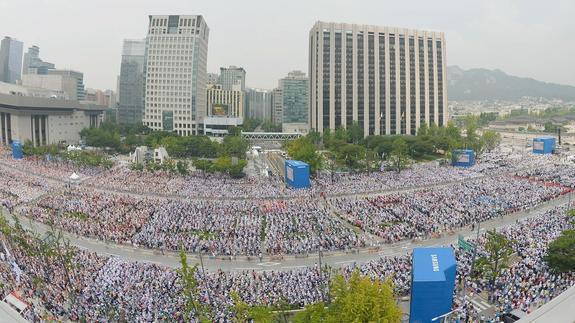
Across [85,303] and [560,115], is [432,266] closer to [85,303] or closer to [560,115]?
[85,303]

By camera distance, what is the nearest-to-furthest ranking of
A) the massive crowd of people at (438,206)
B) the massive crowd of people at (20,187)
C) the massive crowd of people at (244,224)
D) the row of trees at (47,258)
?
the massive crowd of people at (244,224) → the row of trees at (47,258) → the massive crowd of people at (438,206) → the massive crowd of people at (20,187)

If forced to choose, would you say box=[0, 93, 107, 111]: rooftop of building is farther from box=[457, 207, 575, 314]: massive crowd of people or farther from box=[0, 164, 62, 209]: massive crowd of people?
box=[457, 207, 575, 314]: massive crowd of people

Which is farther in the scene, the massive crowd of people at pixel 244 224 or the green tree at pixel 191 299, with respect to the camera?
the massive crowd of people at pixel 244 224

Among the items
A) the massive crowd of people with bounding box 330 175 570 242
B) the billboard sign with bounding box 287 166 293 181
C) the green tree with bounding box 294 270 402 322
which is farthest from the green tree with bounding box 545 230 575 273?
the billboard sign with bounding box 287 166 293 181

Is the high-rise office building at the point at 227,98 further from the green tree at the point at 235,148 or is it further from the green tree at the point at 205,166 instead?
the green tree at the point at 205,166

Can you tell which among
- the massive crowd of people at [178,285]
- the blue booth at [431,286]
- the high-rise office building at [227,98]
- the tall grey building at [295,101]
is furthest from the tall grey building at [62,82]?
the blue booth at [431,286]

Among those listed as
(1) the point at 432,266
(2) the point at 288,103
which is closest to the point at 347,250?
(1) the point at 432,266

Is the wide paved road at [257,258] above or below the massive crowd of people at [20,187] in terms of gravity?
below
